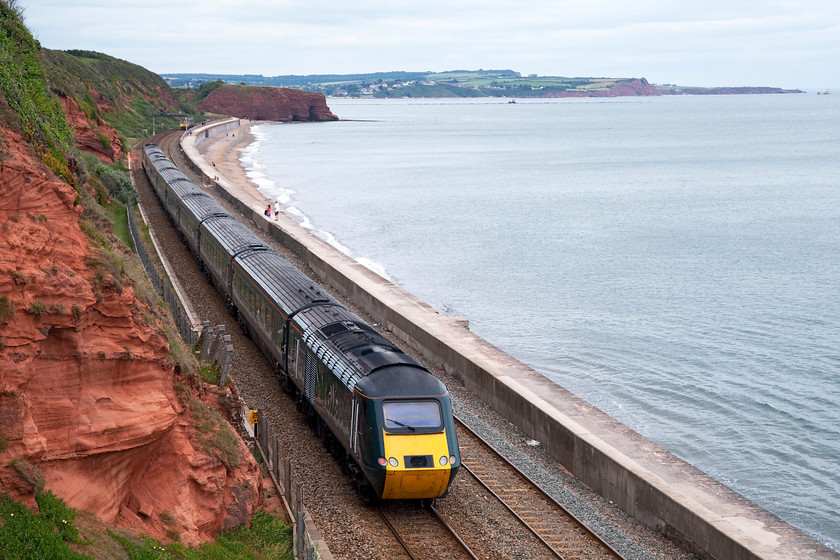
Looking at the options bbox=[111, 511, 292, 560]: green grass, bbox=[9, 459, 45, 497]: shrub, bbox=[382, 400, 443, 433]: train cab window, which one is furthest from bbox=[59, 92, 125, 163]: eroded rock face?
bbox=[9, 459, 45, 497]: shrub

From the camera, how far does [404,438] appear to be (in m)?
14.3

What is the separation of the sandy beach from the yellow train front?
58.1 meters

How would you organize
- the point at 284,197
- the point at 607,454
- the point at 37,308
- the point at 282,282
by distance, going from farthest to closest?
the point at 284,197 < the point at 282,282 < the point at 607,454 < the point at 37,308

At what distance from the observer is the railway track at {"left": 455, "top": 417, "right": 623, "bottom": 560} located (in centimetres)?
1423

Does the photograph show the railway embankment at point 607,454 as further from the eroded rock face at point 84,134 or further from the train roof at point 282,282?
the eroded rock face at point 84,134

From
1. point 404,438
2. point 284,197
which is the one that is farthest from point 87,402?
point 284,197

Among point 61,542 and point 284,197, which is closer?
point 61,542

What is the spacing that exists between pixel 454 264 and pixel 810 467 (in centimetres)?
3066

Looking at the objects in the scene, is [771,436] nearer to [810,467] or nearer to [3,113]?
[810,467]

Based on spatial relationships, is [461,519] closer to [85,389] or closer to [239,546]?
[239,546]

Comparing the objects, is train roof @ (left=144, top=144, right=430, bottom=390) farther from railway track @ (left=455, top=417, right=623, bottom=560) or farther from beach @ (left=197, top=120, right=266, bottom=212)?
beach @ (left=197, top=120, right=266, bottom=212)

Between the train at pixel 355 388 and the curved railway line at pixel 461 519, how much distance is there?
18.5 inches

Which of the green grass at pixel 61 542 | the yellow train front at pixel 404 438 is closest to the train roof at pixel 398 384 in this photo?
the yellow train front at pixel 404 438

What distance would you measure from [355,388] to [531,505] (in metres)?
4.12
